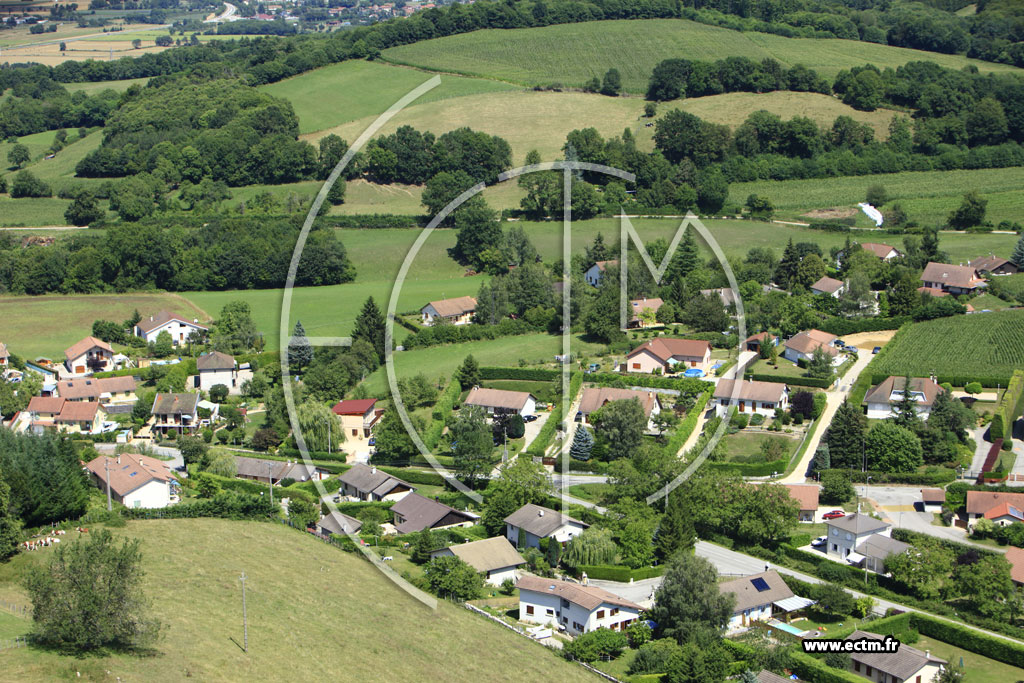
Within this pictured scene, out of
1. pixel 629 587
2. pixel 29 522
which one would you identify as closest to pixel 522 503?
pixel 629 587

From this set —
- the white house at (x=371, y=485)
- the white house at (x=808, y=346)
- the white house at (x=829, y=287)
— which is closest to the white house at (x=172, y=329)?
the white house at (x=371, y=485)

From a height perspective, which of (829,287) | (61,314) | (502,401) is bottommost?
(502,401)

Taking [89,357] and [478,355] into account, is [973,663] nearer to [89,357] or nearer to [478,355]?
[478,355]

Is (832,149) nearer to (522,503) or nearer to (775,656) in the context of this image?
(522,503)

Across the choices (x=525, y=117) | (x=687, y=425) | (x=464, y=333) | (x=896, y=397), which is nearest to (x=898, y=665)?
(x=687, y=425)

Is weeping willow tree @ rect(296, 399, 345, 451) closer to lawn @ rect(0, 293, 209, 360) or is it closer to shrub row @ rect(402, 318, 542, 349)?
shrub row @ rect(402, 318, 542, 349)

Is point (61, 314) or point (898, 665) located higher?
point (61, 314)

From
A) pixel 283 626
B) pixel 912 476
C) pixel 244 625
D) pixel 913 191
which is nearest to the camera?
pixel 244 625

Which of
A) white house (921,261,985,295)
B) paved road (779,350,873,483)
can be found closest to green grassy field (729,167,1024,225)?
white house (921,261,985,295)
